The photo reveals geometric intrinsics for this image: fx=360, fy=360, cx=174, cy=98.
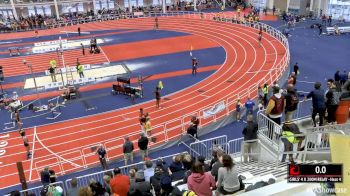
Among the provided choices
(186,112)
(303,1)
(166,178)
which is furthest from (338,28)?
(166,178)

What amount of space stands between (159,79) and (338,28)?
1865 cm

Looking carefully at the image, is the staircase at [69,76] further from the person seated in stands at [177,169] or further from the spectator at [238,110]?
the person seated in stands at [177,169]

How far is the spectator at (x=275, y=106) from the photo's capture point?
29.5ft

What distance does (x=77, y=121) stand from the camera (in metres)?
18.8

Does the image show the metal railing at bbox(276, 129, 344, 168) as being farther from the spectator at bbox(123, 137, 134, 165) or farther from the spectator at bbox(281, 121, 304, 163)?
the spectator at bbox(123, 137, 134, 165)

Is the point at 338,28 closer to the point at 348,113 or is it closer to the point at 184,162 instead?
the point at 348,113

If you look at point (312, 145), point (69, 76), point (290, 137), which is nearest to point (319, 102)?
point (312, 145)

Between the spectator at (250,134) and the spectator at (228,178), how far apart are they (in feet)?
11.2

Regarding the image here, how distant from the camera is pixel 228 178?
6.48m

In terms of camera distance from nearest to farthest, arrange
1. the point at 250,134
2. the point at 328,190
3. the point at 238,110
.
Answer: the point at 328,190 → the point at 250,134 → the point at 238,110

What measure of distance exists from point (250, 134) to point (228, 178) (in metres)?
3.79

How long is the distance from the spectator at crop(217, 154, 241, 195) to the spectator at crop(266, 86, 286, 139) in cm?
314
